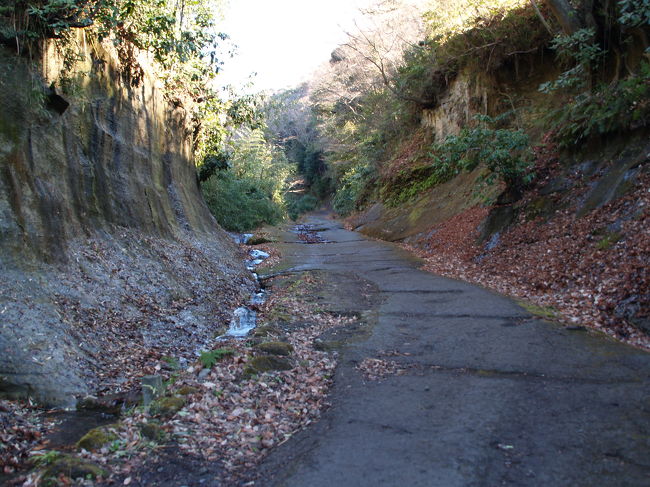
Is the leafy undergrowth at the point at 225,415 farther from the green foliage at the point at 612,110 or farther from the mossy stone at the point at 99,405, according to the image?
the green foliage at the point at 612,110

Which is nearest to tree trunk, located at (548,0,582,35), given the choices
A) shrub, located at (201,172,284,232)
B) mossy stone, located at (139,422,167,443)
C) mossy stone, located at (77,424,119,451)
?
mossy stone, located at (139,422,167,443)

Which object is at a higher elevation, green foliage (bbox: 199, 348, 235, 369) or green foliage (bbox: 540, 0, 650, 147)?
green foliage (bbox: 540, 0, 650, 147)

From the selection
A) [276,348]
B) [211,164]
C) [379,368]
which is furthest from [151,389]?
[211,164]

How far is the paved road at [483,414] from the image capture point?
3561 mm

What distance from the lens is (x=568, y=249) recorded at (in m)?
9.65

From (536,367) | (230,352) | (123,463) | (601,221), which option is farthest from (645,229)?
(123,463)

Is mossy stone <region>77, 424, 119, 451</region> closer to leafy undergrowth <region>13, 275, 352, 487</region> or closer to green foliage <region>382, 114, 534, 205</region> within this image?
leafy undergrowth <region>13, 275, 352, 487</region>

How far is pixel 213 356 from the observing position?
6.28m

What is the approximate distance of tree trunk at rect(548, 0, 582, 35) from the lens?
12.2 m

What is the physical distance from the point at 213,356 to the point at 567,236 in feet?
25.3

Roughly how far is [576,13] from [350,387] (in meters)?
11.6

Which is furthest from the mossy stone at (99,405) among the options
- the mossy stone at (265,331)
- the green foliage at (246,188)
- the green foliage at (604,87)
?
the green foliage at (246,188)

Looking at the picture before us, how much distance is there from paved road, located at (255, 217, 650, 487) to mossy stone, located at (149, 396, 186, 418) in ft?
4.34

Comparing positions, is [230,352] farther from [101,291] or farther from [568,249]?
[568,249]
